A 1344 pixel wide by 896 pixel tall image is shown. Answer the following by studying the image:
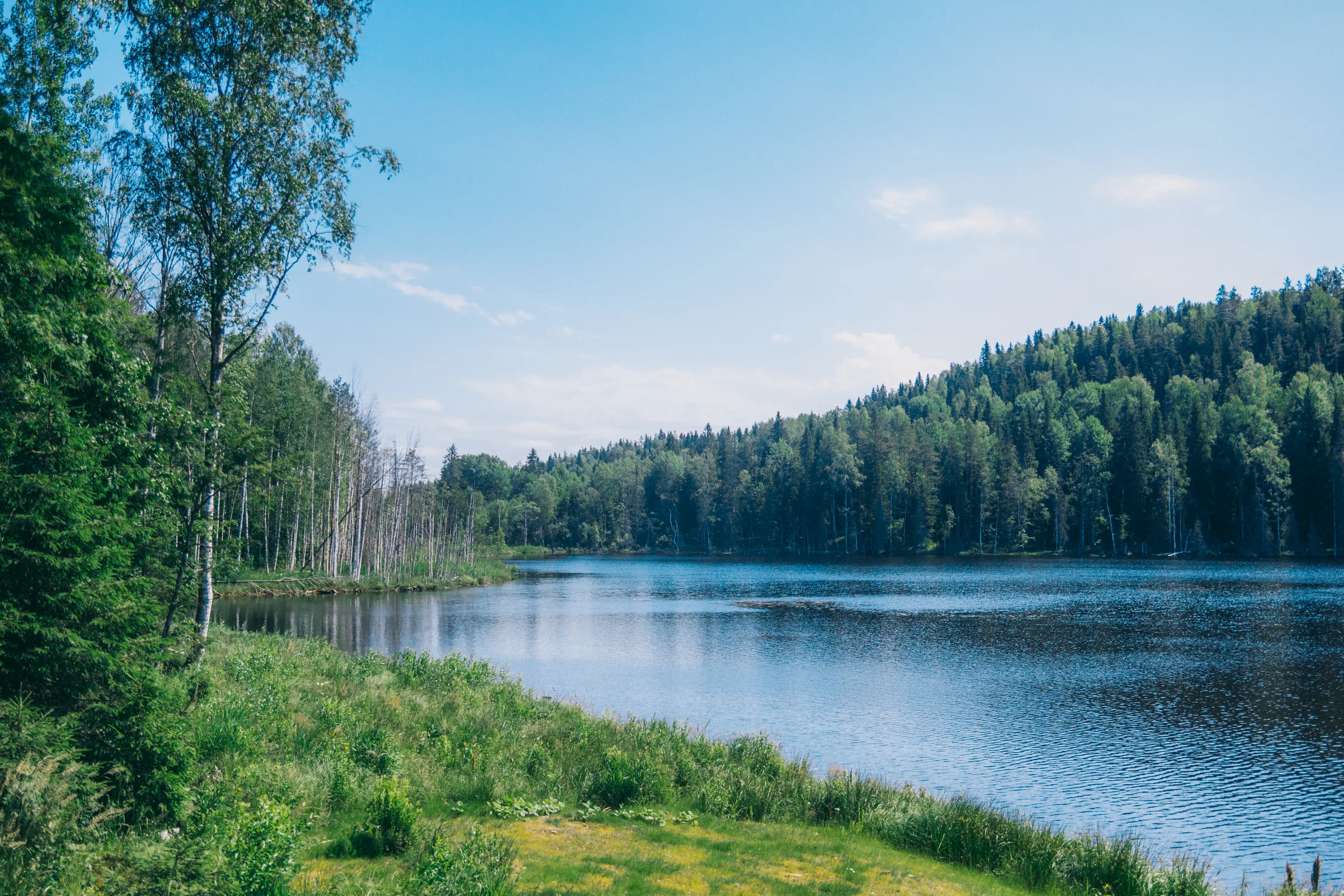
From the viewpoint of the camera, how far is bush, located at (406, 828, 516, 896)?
7.80m

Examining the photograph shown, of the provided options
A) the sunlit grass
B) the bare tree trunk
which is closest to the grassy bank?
the bare tree trunk

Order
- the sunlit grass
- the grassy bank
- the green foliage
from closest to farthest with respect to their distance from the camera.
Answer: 1. the green foliage
2. the sunlit grass
3. the grassy bank

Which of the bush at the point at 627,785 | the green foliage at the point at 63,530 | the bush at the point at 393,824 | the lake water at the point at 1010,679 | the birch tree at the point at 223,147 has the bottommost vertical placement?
the lake water at the point at 1010,679

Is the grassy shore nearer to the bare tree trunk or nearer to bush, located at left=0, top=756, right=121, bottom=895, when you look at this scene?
bush, located at left=0, top=756, right=121, bottom=895

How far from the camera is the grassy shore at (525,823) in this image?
7879 mm

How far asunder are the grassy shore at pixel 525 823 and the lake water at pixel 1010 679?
3.54m

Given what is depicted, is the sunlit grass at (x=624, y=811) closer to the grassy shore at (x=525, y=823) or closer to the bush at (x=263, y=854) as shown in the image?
the grassy shore at (x=525, y=823)

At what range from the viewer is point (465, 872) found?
8047 mm

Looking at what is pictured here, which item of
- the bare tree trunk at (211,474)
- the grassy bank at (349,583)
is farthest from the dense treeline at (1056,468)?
the bare tree trunk at (211,474)

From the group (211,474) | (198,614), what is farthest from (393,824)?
(198,614)

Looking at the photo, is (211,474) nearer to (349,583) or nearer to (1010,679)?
(1010,679)

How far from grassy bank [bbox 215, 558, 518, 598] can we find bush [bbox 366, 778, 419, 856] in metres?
38.1

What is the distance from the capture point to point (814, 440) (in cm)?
15300

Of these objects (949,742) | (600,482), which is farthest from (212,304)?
(600,482)
